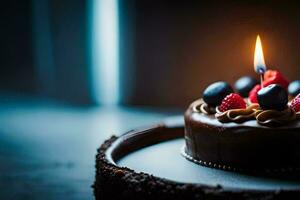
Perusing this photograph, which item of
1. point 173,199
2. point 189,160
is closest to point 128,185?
point 173,199

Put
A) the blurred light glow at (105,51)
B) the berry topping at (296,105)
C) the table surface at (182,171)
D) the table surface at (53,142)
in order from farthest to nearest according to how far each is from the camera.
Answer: the blurred light glow at (105,51) < the table surface at (53,142) < the berry topping at (296,105) < the table surface at (182,171)

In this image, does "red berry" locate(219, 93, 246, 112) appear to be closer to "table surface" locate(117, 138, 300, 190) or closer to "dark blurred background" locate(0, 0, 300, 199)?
"table surface" locate(117, 138, 300, 190)

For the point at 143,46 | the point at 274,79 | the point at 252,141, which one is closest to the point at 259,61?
the point at 274,79

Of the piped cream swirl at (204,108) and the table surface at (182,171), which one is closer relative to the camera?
the table surface at (182,171)

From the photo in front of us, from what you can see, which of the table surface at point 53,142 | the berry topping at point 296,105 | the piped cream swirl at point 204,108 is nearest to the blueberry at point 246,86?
the piped cream swirl at point 204,108

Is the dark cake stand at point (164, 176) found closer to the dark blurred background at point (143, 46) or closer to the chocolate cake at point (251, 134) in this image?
the chocolate cake at point (251, 134)

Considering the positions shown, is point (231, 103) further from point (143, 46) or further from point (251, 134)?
point (143, 46)

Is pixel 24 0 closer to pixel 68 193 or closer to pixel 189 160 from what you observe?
pixel 68 193

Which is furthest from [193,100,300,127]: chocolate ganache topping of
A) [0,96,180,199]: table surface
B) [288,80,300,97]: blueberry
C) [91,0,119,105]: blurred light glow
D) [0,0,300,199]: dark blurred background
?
[91,0,119,105]: blurred light glow
